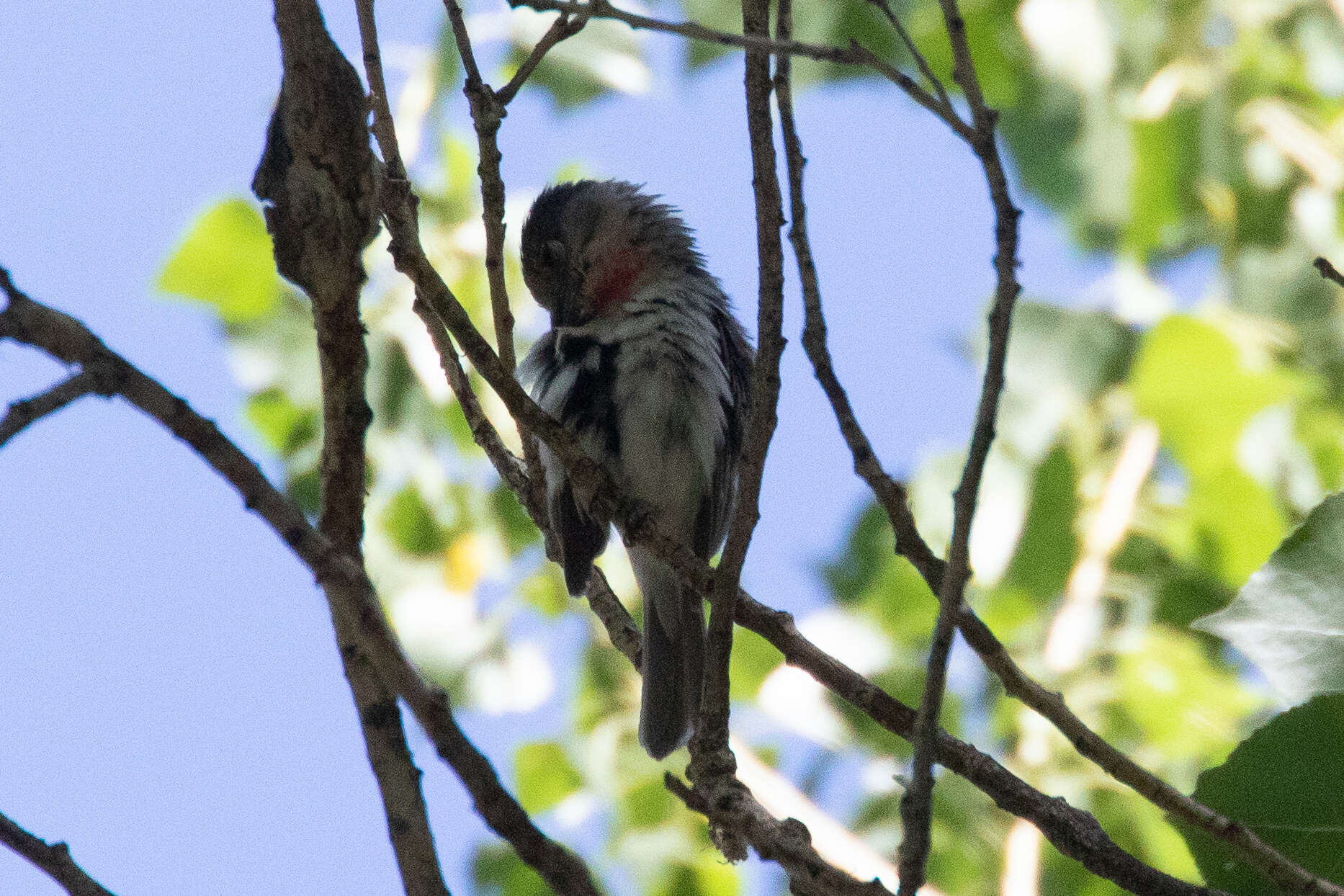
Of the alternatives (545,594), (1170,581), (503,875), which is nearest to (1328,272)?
(1170,581)

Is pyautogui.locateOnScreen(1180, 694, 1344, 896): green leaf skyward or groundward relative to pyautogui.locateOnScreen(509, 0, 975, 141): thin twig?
groundward

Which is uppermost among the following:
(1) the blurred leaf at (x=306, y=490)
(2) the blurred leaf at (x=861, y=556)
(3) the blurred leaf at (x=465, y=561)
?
(3) the blurred leaf at (x=465, y=561)

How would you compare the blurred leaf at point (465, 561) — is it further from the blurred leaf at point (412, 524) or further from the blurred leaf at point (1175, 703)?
the blurred leaf at point (1175, 703)

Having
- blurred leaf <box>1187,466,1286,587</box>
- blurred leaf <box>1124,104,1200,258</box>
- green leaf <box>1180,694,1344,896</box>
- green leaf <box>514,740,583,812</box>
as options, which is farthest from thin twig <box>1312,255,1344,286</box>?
blurred leaf <box>1124,104,1200,258</box>

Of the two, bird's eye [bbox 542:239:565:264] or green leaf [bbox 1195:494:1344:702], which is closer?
green leaf [bbox 1195:494:1344:702]

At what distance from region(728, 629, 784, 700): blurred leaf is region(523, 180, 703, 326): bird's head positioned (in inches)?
46.2

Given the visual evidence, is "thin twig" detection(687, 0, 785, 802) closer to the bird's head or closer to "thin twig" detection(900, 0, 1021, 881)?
"thin twig" detection(900, 0, 1021, 881)

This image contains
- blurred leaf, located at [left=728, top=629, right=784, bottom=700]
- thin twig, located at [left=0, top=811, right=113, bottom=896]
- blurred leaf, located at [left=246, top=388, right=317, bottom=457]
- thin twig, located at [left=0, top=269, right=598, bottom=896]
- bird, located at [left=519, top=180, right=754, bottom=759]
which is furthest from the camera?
blurred leaf, located at [left=246, top=388, right=317, bottom=457]

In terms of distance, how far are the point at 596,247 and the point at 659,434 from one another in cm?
148

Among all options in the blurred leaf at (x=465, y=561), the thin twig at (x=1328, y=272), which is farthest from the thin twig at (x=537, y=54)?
the blurred leaf at (x=465, y=561)

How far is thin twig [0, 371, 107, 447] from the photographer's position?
1.52 meters

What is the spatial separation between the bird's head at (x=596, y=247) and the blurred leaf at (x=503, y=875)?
2.01 metres

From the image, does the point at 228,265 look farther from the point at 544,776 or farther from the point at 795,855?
the point at 795,855

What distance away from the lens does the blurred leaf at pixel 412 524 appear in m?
5.73
